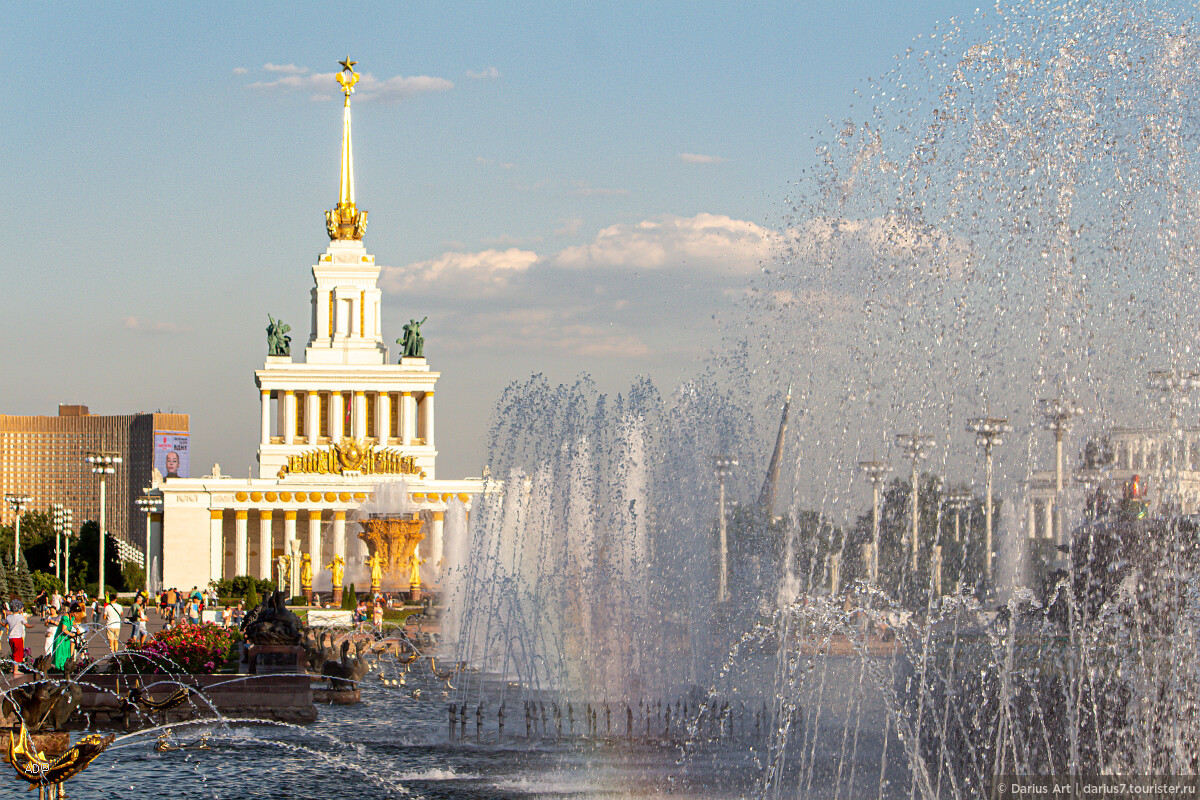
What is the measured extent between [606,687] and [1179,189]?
10846 mm

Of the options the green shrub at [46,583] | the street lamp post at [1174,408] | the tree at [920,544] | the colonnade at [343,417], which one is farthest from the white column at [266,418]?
the street lamp post at [1174,408]

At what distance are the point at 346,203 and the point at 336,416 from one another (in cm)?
1360

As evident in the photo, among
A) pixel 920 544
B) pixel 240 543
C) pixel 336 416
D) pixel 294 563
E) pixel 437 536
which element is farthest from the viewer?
pixel 336 416

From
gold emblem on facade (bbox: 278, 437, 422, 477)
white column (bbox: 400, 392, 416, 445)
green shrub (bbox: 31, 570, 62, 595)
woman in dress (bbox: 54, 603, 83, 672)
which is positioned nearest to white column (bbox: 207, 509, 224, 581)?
Answer: gold emblem on facade (bbox: 278, 437, 422, 477)

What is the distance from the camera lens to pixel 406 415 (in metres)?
82.4

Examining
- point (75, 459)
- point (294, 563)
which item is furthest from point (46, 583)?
point (75, 459)

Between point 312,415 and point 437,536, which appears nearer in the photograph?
point 437,536

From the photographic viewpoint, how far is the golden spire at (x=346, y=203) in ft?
280

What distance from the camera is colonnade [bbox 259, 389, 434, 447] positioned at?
268 ft

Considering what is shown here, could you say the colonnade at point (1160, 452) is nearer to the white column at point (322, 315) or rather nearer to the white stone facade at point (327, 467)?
the white stone facade at point (327, 467)

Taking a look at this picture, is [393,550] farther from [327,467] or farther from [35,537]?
[35,537]

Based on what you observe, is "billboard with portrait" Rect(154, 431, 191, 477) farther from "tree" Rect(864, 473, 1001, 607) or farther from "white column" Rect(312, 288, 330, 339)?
"tree" Rect(864, 473, 1001, 607)

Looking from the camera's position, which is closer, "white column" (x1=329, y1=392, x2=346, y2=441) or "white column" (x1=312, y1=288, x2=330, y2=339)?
"white column" (x1=329, y1=392, x2=346, y2=441)

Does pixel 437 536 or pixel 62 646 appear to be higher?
pixel 437 536
